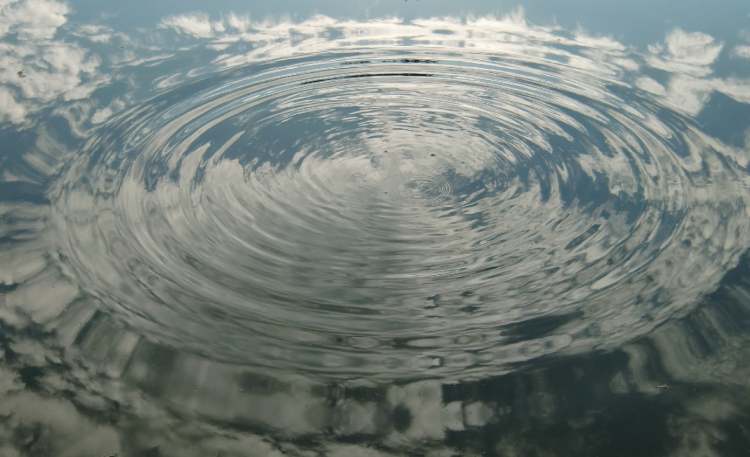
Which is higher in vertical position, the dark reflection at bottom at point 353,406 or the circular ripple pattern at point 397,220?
the circular ripple pattern at point 397,220

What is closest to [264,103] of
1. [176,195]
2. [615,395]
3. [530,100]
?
[176,195]

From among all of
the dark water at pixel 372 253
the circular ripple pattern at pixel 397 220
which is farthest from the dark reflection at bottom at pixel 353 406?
the circular ripple pattern at pixel 397 220

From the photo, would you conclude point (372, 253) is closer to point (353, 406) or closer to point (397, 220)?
point (397, 220)

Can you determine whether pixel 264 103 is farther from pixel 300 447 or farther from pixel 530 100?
pixel 300 447

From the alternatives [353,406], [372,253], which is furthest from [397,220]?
[353,406]

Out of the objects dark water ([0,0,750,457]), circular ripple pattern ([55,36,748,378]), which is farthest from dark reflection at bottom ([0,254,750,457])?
circular ripple pattern ([55,36,748,378])

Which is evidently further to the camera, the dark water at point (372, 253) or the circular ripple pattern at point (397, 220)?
the circular ripple pattern at point (397, 220)

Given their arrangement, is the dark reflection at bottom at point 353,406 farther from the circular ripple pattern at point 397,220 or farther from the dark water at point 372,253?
the circular ripple pattern at point 397,220
